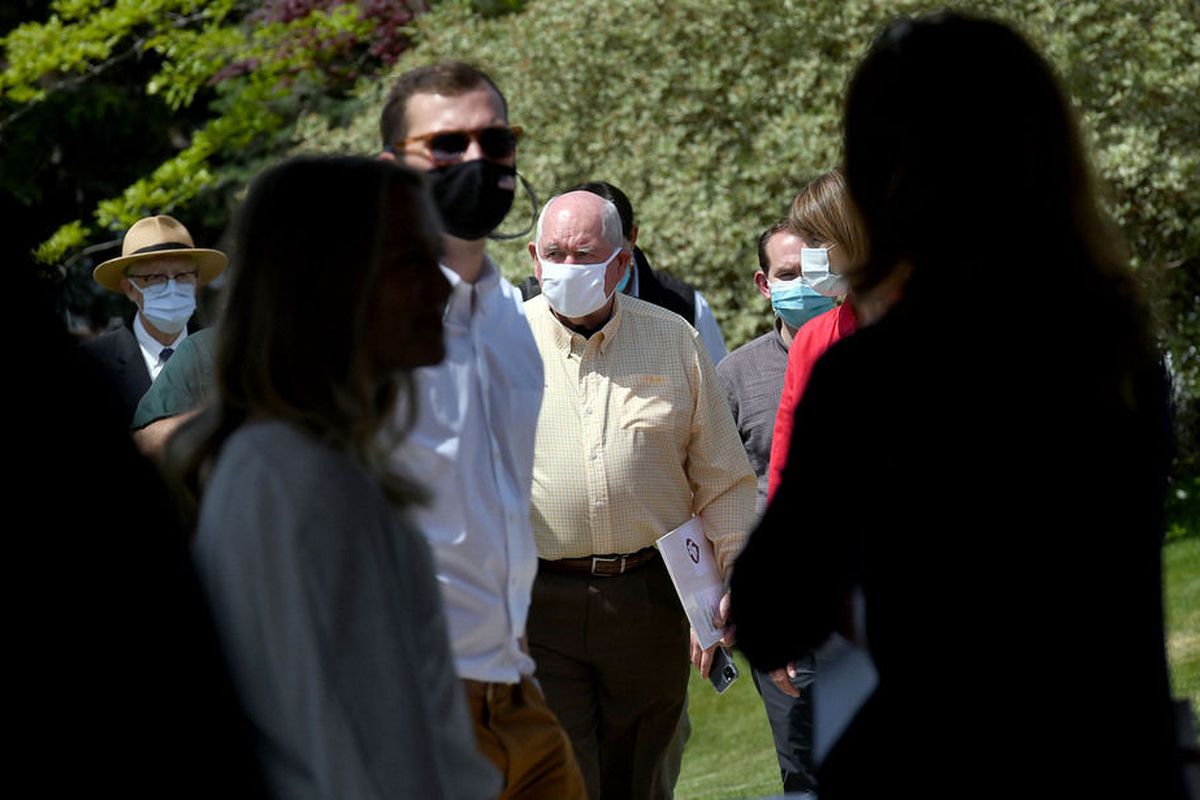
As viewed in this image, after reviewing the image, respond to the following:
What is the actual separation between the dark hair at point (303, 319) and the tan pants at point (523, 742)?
106cm

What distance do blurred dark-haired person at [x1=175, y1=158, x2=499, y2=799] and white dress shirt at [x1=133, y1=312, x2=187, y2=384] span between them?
16.9ft

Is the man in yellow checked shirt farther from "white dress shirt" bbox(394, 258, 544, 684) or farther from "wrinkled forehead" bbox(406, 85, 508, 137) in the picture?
"wrinkled forehead" bbox(406, 85, 508, 137)

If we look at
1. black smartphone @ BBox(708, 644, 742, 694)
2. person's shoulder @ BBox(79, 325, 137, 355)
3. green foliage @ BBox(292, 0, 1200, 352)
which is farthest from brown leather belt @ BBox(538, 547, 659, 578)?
green foliage @ BBox(292, 0, 1200, 352)

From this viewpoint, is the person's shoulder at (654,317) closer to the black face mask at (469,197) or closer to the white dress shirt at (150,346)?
the black face mask at (469,197)

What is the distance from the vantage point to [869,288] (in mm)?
2736

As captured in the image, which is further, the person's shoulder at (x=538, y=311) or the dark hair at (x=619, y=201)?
the dark hair at (x=619, y=201)

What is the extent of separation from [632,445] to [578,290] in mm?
574

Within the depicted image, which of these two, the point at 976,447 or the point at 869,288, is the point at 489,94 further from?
the point at 976,447

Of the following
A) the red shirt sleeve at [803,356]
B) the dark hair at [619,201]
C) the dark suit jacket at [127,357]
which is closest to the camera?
the red shirt sleeve at [803,356]

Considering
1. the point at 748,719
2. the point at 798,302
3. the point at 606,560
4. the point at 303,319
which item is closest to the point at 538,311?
the point at 606,560

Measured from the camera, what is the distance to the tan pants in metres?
3.71

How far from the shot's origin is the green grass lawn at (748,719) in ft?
29.8

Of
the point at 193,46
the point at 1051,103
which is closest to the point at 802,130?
the point at 193,46

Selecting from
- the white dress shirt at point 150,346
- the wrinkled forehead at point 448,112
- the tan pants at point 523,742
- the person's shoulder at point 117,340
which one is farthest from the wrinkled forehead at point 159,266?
the tan pants at point 523,742
